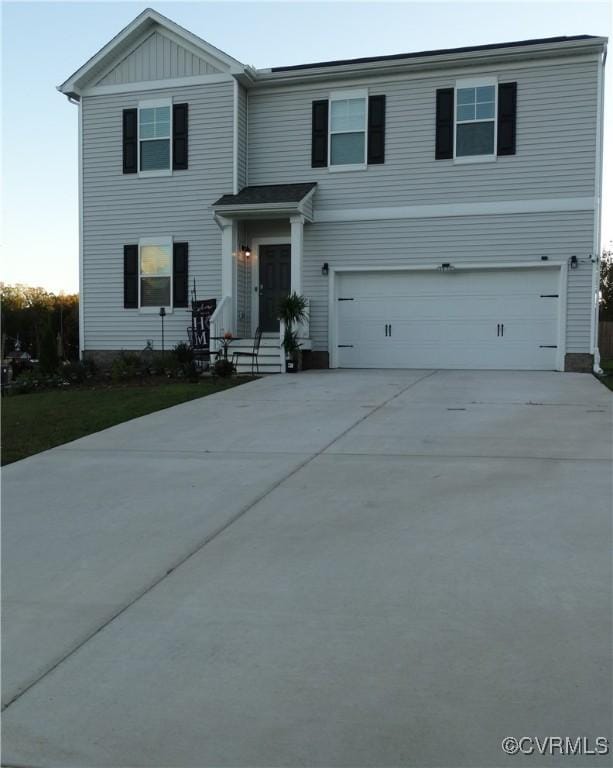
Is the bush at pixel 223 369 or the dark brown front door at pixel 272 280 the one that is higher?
the dark brown front door at pixel 272 280

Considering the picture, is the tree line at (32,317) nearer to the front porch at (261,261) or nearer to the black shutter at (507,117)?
the front porch at (261,261)

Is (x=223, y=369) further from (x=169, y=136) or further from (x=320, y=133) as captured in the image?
(x=169, y=136)

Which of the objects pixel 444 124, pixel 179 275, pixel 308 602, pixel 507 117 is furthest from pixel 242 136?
pixel 308 602

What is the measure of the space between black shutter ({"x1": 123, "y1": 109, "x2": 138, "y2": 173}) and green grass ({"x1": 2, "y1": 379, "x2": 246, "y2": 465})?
573 cm

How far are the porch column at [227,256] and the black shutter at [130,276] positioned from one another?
7.83ft

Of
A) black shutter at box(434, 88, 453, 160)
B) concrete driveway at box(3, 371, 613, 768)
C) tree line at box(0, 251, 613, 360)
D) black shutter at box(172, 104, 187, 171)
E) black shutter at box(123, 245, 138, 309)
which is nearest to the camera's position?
concrete driveway at box(3, 371, 613, 768)

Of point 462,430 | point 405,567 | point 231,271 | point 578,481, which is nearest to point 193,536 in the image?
point 405,567

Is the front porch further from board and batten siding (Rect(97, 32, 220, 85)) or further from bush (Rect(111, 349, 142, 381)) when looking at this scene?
board and batten siding (Rect(97, 32, 220, 85))

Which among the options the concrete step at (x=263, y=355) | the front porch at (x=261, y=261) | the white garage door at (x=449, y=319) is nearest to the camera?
the concrete step at (x=263, y=355)

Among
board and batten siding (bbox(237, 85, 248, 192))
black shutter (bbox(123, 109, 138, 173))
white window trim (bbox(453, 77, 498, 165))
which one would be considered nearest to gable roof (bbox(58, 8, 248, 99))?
board and batten siding (bbox(237, 85, 248, 192))

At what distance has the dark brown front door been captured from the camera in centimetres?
1659

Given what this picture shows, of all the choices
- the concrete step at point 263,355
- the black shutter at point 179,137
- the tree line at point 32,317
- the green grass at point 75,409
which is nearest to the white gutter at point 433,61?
the black shutter at point 179,137

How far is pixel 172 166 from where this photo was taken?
1656cm

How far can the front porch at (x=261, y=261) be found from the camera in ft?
49.6
